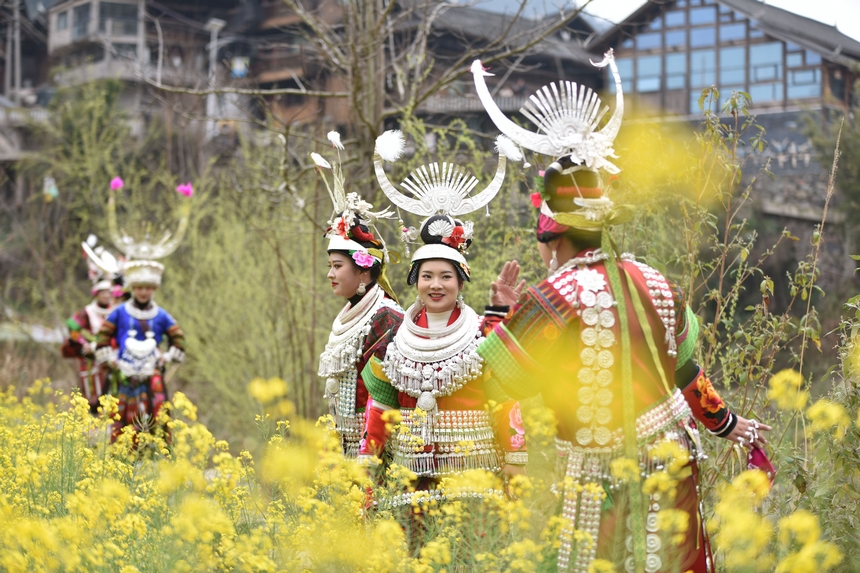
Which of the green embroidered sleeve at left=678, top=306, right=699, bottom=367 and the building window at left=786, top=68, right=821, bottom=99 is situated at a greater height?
the building window at left=786, top=68, right=821, bottom=99

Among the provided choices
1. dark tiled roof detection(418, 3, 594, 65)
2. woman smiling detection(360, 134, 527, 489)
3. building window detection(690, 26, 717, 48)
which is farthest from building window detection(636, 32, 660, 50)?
woman smiling detection(360, 134, 527, 489)

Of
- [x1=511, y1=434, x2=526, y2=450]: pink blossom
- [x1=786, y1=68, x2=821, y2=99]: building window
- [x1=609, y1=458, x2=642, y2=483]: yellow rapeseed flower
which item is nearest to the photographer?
[x1=609, y1=458, x2=642, y2=483]: yellow rapeseed flower

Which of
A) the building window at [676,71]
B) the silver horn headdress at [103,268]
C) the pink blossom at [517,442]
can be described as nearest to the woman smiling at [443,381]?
the pink blossom at [517,442]

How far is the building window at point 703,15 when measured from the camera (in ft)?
59.3

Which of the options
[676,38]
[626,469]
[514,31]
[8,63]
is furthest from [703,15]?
[8,63]

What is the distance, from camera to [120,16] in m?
26.5

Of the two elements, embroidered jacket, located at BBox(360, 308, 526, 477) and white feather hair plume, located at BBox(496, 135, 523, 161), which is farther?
white feather hair plume, located at BBox(496, 135, 523, 161)

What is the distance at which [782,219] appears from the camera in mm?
15789

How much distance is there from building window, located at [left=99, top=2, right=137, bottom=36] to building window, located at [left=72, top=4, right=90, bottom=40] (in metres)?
0.41

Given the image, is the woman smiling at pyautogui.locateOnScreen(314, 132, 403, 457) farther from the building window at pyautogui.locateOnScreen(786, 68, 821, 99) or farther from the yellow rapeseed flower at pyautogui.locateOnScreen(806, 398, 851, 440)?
the building window at pyautogui.locateOnScreen(786, 68, 821, 99)

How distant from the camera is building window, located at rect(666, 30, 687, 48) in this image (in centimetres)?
1834

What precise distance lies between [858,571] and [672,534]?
32.8 inches

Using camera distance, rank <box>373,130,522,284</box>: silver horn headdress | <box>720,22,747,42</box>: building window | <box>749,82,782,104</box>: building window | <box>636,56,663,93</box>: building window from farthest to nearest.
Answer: <box>636,56,663,93</box>: building window < <box>720,22,747,42</box>: building window < <box>749,82,782,104</box>: building window < <box>373,130,522,284</box>: silver horn headdress

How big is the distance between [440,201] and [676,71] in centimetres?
1532
